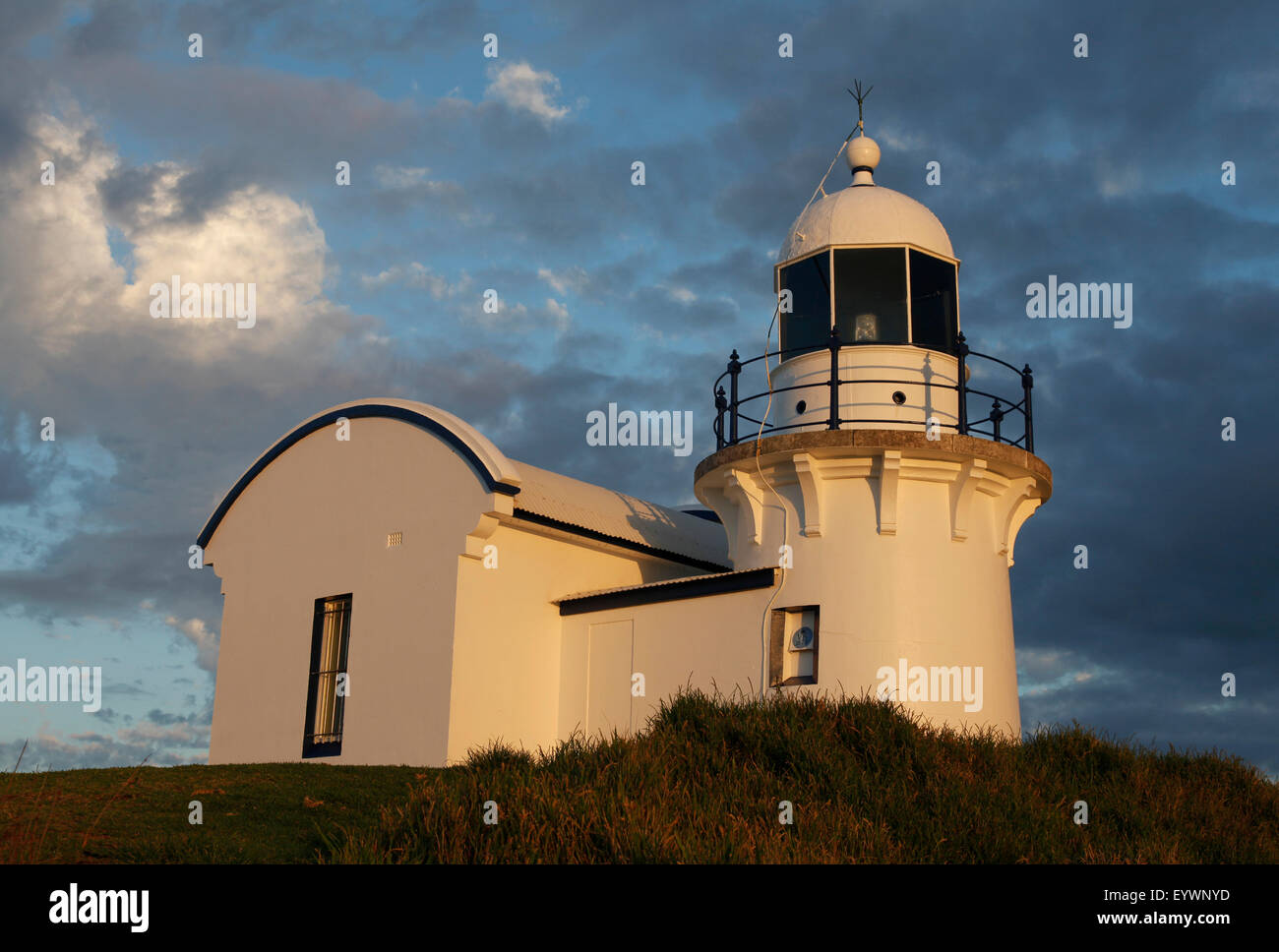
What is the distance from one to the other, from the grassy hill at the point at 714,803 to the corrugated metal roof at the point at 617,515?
527 centimetres

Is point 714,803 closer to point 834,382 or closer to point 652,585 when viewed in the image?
point 652,585

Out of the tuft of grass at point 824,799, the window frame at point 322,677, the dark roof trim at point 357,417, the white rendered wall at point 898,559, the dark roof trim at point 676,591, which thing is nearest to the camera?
the tuft of grass at point 824,799

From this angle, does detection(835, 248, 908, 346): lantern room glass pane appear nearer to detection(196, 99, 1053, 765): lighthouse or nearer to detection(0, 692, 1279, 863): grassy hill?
detection(196, 99, 1053, 765): lighthouse

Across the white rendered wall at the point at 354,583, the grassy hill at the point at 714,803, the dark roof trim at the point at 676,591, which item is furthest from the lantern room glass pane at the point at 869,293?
the white rendered wall at the point at 354,583

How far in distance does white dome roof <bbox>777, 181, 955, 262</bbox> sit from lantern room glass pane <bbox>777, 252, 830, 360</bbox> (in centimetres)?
22

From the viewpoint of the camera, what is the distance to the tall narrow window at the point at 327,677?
64.3 feet

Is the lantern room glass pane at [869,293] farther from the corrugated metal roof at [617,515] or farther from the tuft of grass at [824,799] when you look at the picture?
the tuft of grass at [824,799]

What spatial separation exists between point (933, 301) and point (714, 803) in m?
10.0

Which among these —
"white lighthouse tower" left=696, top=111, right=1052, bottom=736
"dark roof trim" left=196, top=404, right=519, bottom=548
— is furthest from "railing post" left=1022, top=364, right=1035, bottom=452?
"dark roof trim" left=196, top=404, right=519, bottom=548

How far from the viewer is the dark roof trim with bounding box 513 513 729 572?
19.0 meters

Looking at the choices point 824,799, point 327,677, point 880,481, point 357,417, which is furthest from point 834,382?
point 327,677
